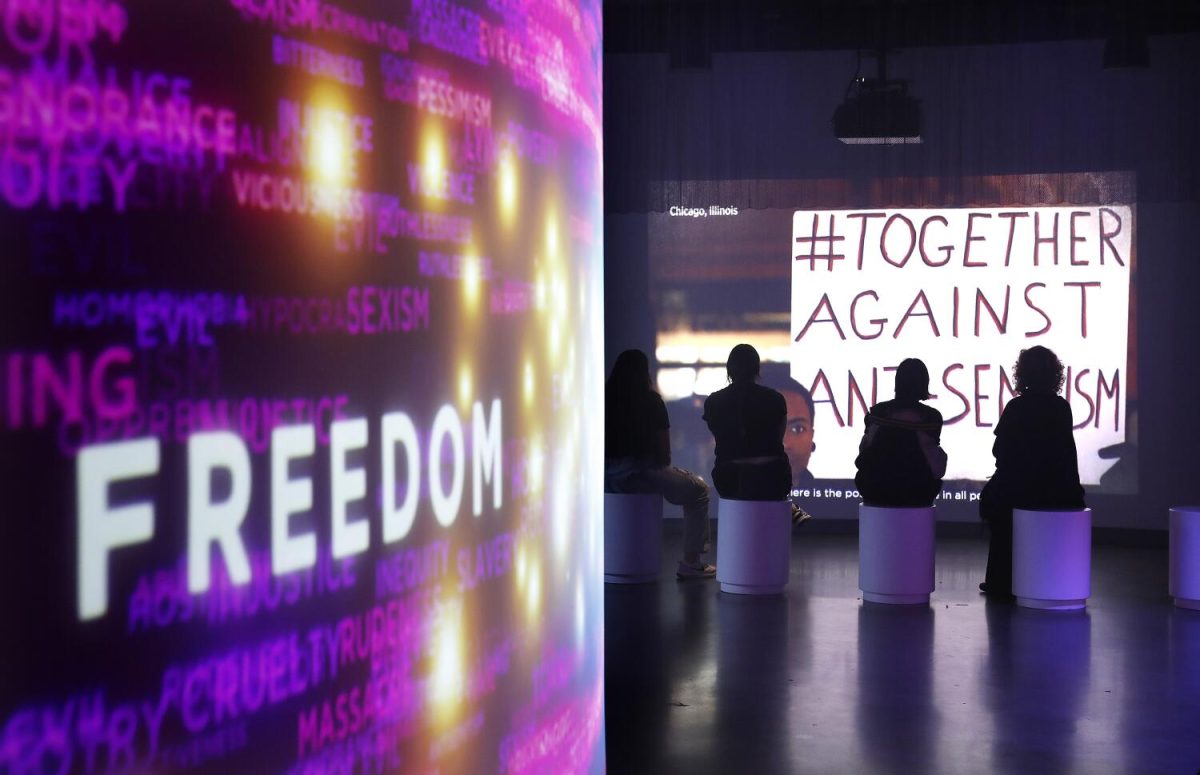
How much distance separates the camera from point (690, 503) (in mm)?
9234

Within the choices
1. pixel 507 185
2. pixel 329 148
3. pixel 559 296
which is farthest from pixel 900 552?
pixel 329 148

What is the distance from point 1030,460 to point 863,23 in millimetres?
4101

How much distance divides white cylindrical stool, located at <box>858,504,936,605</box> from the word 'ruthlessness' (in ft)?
19.7

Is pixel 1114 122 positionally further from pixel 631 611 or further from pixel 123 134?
pixel 123 134

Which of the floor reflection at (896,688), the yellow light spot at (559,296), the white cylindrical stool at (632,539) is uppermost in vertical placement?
the yellow light spot at (559,296)

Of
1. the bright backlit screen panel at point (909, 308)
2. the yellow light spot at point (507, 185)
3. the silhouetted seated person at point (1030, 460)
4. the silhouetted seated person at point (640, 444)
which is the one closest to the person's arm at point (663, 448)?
the silhouetted seated person at point (640, 444)

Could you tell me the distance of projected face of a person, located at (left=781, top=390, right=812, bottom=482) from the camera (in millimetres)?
11492

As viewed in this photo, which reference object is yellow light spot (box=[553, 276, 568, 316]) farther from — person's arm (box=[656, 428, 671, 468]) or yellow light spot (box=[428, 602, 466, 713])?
person's arm (box=[656, 428, 671, 468])

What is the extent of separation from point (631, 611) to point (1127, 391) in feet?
17.2

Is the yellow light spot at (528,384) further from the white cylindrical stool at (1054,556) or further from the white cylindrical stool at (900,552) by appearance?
the white cylindrical stool at (1054,556)

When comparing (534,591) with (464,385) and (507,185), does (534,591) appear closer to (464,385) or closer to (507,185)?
(464,385)

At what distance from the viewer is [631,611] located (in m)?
7.86

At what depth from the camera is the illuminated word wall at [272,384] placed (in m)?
1.50

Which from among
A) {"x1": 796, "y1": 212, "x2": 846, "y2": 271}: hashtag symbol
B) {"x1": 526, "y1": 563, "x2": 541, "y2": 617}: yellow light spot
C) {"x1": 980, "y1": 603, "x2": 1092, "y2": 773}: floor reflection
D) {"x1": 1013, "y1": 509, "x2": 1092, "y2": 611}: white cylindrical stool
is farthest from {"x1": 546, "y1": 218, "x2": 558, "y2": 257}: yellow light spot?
{"x1": 796, "y1": 212, "x2": 846, "y2": 271}: hashtag symbol
